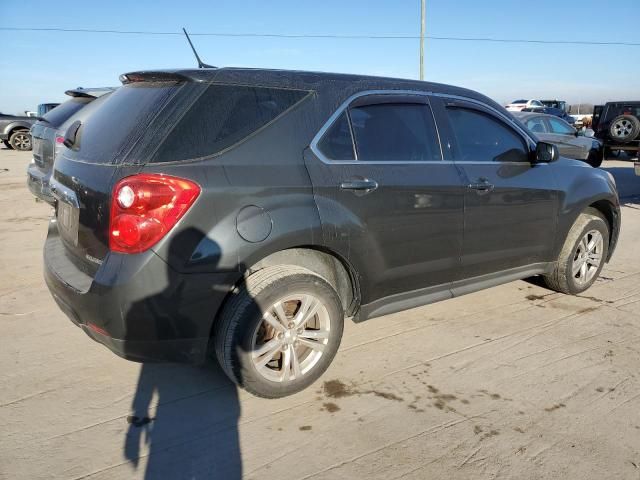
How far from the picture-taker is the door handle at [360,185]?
3.09 meters

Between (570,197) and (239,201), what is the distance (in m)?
3.03

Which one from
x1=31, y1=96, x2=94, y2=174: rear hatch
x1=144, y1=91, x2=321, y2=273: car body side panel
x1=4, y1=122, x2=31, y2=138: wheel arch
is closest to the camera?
x1=144, y1=91, x2=321, y2=273: car body side panel

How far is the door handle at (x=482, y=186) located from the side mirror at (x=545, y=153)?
23.8 inches

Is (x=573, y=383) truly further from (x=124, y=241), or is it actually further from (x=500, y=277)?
(x=124, y=241)

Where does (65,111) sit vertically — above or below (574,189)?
above

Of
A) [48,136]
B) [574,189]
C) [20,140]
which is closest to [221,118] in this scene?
[574,189]

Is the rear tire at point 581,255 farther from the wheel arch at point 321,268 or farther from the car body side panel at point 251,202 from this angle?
the car body side panel at point 251,202

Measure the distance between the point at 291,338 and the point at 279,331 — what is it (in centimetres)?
9

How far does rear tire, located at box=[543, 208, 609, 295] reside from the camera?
4.59 meters

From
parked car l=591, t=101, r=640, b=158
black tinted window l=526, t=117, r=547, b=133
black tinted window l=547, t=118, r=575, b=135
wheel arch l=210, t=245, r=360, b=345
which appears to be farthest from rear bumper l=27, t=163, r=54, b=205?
parked car l=591, t=101, r=640, b=158

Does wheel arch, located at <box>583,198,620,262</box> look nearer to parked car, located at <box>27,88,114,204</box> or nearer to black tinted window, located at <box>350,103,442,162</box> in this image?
black tinted window, located at <box>350,103,442,162</box>

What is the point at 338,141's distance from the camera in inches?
124

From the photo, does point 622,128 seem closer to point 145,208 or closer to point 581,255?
point 581,255

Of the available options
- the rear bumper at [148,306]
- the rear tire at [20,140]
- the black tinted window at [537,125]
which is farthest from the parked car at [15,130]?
the rear bumper at [148,306]
